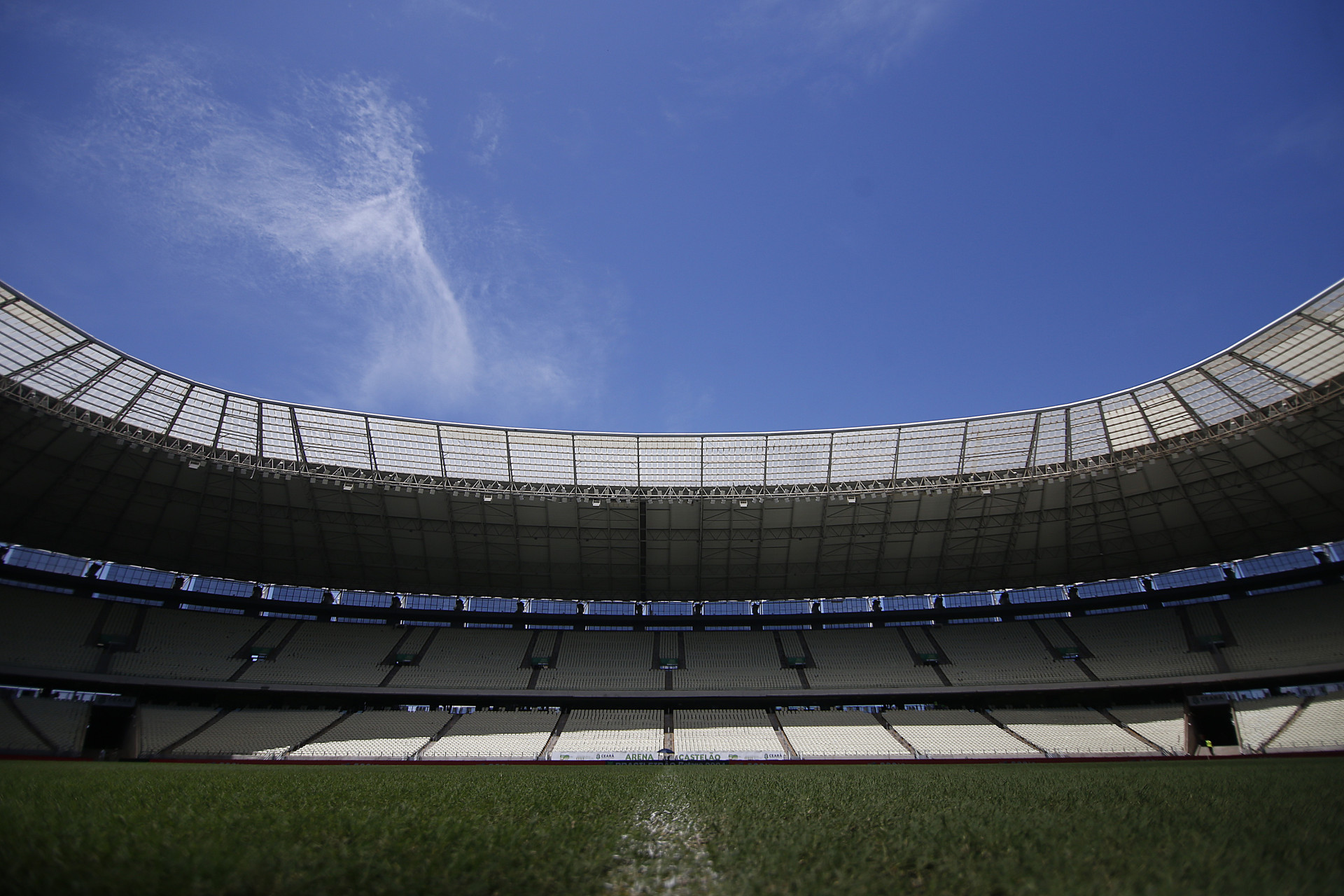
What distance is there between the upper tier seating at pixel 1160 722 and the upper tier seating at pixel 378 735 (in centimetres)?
3804

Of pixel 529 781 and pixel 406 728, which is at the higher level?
pixel 529 781

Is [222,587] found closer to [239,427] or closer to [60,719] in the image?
[60,719]

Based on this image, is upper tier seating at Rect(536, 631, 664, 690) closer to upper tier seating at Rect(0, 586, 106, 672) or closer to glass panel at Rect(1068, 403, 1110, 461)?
upper tier seating at Rect(0, 586, 106, 672)

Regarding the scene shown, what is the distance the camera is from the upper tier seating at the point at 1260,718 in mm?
28172

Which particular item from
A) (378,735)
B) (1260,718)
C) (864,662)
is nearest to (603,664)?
(378,735)

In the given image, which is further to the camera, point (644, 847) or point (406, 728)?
point (406, 728)

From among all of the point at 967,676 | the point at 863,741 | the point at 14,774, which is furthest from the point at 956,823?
the point at 967,676

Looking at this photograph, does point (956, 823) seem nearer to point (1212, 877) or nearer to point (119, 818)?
point (1212, 877)

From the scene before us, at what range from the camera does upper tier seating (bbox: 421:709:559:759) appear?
103 ft

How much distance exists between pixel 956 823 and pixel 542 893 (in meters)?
4.94

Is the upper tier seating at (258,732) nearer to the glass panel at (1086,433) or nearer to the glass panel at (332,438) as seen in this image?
the glass panel at (332,438)

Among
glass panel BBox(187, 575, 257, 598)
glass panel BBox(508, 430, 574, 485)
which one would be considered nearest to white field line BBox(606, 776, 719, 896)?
glass panel BBox(508, 430, 574, 485)

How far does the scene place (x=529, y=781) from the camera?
583 inches

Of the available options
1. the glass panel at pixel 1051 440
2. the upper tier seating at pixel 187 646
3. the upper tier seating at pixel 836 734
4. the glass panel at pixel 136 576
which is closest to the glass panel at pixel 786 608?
the upper tier seating at pixel 836 734
